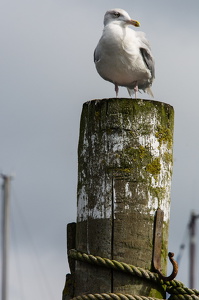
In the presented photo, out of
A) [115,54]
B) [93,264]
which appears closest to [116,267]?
[93,264]

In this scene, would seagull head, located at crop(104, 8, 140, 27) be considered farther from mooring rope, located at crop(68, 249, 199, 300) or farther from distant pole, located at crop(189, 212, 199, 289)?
distant pole, located at crop(189, 212, 199, 289)

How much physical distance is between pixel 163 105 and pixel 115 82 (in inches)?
149

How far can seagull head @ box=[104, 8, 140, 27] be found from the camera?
989 cm

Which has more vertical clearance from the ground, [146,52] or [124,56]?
[146,52]

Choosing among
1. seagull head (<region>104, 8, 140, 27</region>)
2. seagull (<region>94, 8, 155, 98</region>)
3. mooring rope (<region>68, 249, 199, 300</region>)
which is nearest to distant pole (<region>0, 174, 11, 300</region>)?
seagull head (<region>104, 8, 140, 27</region>)

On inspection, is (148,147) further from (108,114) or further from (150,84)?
(150,84)

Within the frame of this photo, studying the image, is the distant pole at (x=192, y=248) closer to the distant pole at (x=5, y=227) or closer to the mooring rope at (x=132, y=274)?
the distant pole at (x=5, y=227)

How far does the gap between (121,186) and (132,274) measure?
542mm

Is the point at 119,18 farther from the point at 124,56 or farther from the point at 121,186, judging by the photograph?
the point at 121,186

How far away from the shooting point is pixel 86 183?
18.9 ft

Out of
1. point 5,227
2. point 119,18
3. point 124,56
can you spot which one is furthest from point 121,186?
point 5,227

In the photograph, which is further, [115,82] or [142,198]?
[115,82]

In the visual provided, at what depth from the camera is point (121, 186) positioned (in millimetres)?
5668

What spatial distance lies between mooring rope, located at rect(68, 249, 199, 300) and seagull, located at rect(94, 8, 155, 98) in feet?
12.5
